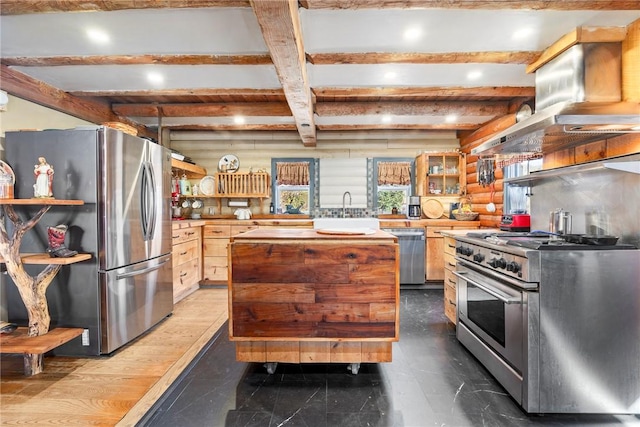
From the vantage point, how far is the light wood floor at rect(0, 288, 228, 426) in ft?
5.85

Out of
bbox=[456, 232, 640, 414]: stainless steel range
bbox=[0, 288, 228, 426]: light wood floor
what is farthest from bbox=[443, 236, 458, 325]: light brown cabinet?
bbox=[0, 288, 228, 426]: light wood floor

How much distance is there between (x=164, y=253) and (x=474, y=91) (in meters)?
3.88

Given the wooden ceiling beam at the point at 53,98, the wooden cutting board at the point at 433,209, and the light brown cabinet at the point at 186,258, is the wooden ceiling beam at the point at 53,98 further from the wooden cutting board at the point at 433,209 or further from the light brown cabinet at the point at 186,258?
the wooden cutting board at the point at 433,209

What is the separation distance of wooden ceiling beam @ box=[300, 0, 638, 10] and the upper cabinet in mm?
3118

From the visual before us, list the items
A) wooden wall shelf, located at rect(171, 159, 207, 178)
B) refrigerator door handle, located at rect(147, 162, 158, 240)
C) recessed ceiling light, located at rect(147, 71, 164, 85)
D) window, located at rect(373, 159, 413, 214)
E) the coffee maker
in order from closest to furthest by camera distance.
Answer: refrigerator door handle, located at rect(147, 162, 158, 240), recessed ceiling light, located at rect(147, 71, 164, 85), wooden wall shelf, located at rect(171, 159, 207, 178), the coffee maker, window, located at rect(373, 159, 413, 214)

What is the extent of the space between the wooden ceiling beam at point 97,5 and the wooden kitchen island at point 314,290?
153cm

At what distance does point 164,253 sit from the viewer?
10.5 feet

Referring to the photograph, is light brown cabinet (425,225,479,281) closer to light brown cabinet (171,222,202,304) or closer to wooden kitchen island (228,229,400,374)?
wooden kitchen island (228,229,400,374)

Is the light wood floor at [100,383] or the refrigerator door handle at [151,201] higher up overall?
the refrigerator door handle at [151,201]

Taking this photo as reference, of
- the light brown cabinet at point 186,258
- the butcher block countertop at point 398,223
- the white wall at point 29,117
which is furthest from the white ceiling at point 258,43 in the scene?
the butcher block countertop at point 398,223

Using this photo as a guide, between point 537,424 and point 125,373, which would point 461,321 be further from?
point 125,373

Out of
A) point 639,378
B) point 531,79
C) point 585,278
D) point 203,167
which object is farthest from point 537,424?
point 203,167

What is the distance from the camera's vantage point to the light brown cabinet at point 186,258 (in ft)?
12.5

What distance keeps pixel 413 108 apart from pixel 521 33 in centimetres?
181
